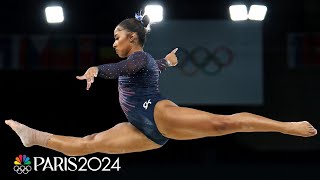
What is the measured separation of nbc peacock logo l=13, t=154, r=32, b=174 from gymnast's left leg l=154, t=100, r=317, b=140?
84.8 inches

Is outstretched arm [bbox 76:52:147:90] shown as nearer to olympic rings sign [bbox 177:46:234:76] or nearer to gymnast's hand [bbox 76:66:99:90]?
gymnast's hand [bbox 76:66:99:90]

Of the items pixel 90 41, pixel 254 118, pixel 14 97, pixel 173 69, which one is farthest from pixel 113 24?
pixel 254 118

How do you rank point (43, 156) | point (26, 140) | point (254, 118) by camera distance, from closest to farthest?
point (254, 118) < point (26, 140) < point (43, 156)

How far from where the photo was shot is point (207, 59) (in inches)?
224

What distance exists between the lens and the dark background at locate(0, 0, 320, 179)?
223 inches

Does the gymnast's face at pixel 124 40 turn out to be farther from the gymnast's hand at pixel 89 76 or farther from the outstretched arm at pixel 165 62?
the gymnast's hand at pixel 89 76

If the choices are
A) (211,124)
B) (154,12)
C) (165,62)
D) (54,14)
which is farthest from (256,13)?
(211,124)

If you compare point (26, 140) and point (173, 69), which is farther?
point (173, 69)

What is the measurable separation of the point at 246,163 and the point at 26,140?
Answer: 248 cm

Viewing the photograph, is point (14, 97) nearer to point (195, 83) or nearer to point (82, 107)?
point (82, 107)

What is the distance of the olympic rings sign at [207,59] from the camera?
5.66 metres

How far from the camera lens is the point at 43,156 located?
18.3 feet

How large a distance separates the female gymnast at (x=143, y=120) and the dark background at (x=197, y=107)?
1404 mm

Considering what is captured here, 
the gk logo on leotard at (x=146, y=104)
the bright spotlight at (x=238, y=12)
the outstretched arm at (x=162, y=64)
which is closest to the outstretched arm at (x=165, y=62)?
the outstretched arm at (x=162, y=64)
